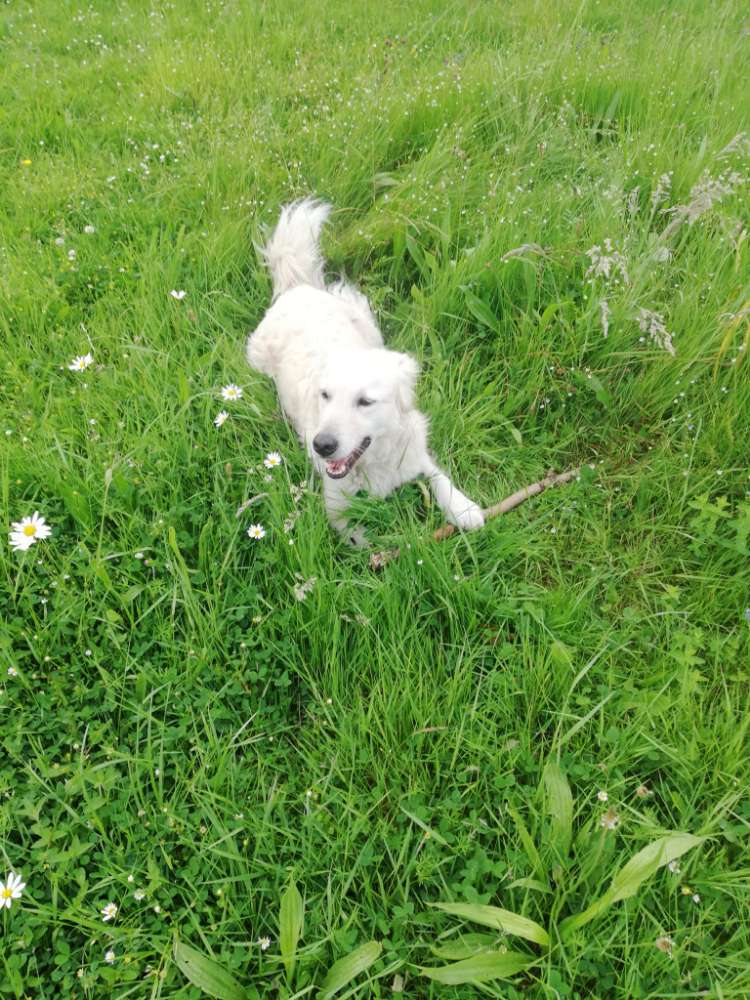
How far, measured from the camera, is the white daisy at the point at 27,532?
2.04 metres

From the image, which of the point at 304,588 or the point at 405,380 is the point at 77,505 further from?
the point at 405,380

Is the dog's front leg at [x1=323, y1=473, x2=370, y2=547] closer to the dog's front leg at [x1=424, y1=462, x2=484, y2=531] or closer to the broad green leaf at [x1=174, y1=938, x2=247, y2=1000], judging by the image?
the dog's front leg at [x1=424, y1=462, x2=484, y2=531]

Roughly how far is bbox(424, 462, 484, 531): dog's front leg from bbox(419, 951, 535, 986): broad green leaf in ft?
4.33

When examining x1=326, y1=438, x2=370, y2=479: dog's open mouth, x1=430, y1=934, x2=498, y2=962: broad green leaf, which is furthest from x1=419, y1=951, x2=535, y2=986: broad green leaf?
x1=326, y1=438, x2=370, y2=479: dog's open mouth

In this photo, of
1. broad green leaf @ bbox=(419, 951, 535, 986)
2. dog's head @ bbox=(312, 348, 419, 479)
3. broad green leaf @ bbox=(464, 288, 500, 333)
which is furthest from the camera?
broad green leaf @ bbox=(464, 288, 500, 333)

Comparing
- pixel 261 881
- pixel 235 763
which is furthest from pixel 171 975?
pixel 235 763

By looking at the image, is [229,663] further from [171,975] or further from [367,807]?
[171,975]

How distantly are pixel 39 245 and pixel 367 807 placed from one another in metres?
3.06

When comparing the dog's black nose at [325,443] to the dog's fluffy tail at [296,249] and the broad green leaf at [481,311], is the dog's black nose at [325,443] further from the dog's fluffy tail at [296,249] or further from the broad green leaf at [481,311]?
the dog's fluffy tail at [296,249]

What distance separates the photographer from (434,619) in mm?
2084

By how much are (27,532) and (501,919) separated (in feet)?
A: 5.76

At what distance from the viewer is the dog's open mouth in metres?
2.37

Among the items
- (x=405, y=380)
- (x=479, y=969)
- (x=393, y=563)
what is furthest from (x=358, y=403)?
(x=479, y=969)

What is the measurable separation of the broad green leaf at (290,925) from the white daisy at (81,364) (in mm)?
2123
